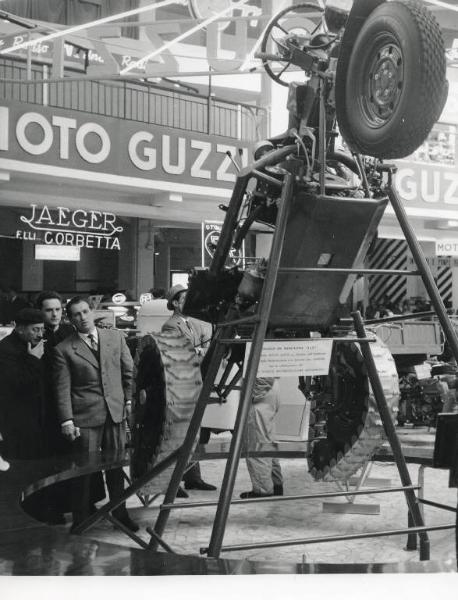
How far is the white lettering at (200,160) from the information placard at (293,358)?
560cm

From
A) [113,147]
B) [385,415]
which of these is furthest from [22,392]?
[113,147]

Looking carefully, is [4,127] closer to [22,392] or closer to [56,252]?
[56,252]

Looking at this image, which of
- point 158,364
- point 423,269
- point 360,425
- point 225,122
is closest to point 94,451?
point 158,364

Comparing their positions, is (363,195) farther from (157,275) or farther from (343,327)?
(157,275)

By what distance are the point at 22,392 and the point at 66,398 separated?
0.24m

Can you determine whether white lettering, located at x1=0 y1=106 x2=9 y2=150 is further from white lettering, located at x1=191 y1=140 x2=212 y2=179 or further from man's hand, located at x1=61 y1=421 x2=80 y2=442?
man's hand, located at x1=61 y1=421 x2=80 y2=442

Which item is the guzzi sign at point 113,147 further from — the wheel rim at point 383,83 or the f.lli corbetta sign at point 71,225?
the wheel rim at point 383,83

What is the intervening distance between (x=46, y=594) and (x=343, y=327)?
58.6 inches

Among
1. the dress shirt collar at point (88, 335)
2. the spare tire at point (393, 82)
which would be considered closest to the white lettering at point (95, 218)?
the dress shirt collar at point (88, 335)

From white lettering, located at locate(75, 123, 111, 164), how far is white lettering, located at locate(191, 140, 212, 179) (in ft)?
2.81

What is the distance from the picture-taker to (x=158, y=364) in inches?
127

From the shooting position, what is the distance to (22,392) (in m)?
4.32

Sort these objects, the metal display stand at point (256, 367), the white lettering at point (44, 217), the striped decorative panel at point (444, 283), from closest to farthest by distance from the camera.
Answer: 1. the metal display stand at point (256, 367)
2. the white lettering at point (44, 217)
3. the striped decorative panel at point (444, 283)

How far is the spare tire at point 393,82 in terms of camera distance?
227 centimetres
